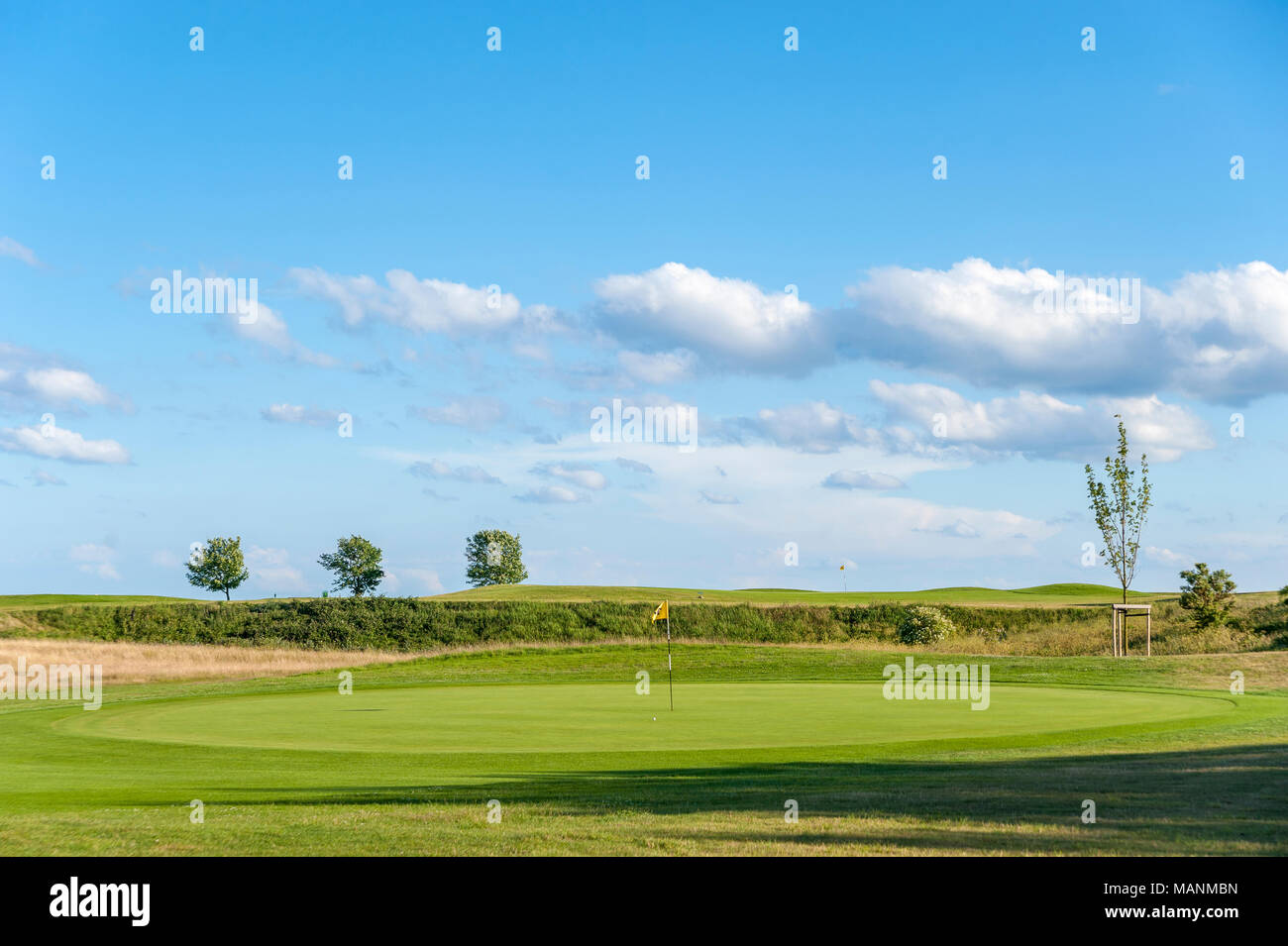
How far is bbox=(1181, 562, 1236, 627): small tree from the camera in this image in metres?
43.6

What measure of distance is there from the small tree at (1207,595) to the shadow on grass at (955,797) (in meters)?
31.5

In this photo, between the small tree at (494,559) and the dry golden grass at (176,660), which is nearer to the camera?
the dry golden grass at (176,660)

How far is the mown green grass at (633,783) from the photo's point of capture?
9453 millimetres

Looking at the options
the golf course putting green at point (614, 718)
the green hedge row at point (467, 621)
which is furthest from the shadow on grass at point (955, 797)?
the green hedge row at point (467, 621)

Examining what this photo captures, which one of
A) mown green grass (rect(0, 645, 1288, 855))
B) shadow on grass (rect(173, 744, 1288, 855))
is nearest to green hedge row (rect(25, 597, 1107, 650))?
mown green grass (rect(0, 645, 1288, 855))

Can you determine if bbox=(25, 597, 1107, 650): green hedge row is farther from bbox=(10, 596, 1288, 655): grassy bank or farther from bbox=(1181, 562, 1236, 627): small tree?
bbox=(1181, 562, 1236, 627): small tree

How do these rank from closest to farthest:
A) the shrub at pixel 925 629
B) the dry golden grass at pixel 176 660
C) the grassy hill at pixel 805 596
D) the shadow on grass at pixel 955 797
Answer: the shadow on grass at pixel 955 797
the dry golden grass at pixel 176 660
the shrub at pixel 925 629
the grassy hill at pixel 805 596

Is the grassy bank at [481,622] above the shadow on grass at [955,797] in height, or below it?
below

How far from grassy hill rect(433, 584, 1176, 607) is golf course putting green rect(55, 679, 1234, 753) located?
39.8 metres

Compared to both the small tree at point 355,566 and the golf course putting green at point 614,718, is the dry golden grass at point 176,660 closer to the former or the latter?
the golf course putting green at point 614,718
